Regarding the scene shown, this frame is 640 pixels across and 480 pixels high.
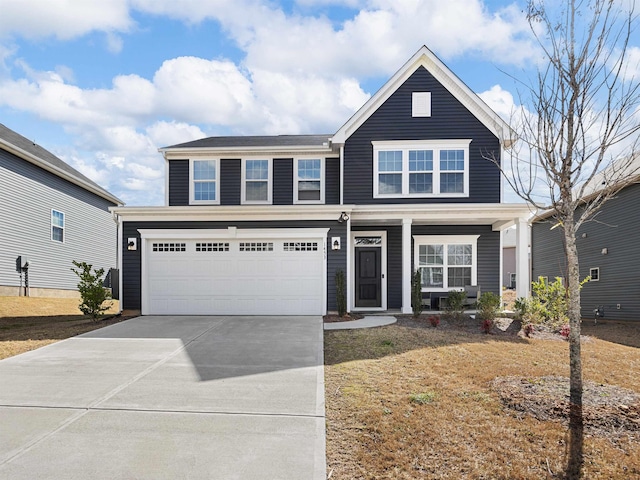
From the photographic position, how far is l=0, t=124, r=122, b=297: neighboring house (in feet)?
52.3

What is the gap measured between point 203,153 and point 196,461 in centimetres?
1242

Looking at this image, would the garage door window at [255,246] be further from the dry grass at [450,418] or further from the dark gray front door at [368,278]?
the dry grass at [450,418]

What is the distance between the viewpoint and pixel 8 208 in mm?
15852

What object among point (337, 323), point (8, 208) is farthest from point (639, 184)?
point (8, 208)

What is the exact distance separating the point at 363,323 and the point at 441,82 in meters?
8.15

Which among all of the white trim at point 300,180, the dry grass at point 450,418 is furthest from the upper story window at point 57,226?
the dry grass at point 450,418

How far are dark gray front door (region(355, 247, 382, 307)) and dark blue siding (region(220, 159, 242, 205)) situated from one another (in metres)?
4.65

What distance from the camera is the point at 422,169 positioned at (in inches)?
539

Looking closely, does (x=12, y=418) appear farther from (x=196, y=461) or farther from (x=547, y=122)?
(x=547, y=122)

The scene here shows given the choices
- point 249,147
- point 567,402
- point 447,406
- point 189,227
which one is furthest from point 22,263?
point 567,402

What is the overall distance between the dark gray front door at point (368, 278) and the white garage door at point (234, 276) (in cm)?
207

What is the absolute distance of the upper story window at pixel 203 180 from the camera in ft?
49.0

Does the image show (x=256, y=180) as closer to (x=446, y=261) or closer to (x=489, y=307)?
(x=446, y=261)

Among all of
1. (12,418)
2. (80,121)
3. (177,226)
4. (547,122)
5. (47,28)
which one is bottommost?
(12,418)
